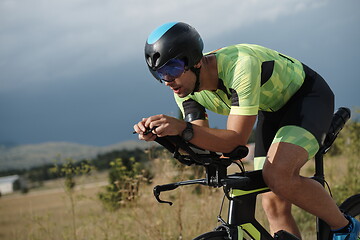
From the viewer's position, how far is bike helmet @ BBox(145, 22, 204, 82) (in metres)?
2.81

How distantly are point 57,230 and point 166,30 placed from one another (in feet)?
13.3

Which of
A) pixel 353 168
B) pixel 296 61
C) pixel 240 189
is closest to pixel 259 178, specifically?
pixel 240 189

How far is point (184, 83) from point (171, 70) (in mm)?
146

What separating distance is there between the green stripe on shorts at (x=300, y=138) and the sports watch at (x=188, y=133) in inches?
30.2

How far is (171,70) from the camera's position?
2.86 metres

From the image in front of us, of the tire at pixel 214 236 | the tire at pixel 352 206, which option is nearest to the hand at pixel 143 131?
the tire at pixel 214 236

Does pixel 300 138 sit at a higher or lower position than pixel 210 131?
lower

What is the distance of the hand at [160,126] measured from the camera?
250 cm

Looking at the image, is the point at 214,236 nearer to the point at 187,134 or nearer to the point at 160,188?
the point at 160,188

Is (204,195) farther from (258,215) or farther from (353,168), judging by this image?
(353,168)

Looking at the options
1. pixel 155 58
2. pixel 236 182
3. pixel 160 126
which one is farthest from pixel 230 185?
pixel 155 58

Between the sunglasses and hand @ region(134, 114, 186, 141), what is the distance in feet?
1.41

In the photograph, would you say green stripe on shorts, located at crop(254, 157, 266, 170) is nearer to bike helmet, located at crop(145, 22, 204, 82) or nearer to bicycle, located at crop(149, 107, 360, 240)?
bicycle, located at crop(149, 107, 360, 240)

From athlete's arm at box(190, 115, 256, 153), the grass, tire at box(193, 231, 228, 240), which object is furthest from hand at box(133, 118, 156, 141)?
the grass
